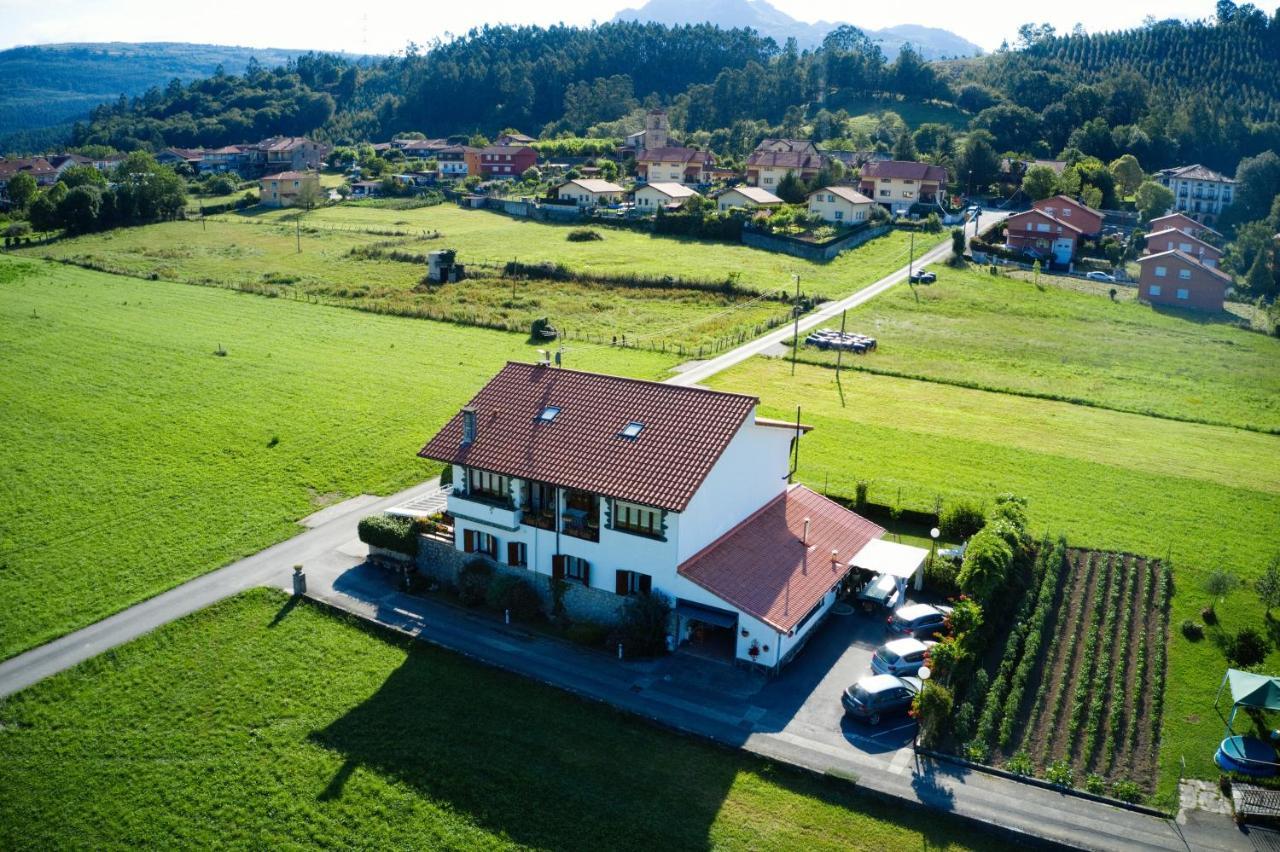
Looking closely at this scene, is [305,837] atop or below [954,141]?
below

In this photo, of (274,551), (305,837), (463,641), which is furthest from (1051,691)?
(274,551)

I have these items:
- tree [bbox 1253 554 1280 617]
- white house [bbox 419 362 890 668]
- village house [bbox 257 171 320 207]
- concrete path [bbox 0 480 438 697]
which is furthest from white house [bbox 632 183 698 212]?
tree [bbox 1253 554 1280 617]

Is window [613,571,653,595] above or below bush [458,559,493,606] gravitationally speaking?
above

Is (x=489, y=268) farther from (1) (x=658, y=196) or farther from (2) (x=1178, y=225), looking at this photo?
(2) (x=1178, y=225)

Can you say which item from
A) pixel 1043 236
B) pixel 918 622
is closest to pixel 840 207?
pixel 1043 236

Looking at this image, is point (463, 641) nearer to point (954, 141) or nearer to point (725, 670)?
point (725, 670)

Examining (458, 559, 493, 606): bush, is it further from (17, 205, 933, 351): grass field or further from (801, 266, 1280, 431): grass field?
(801, 266, 1280, 431): grass field
